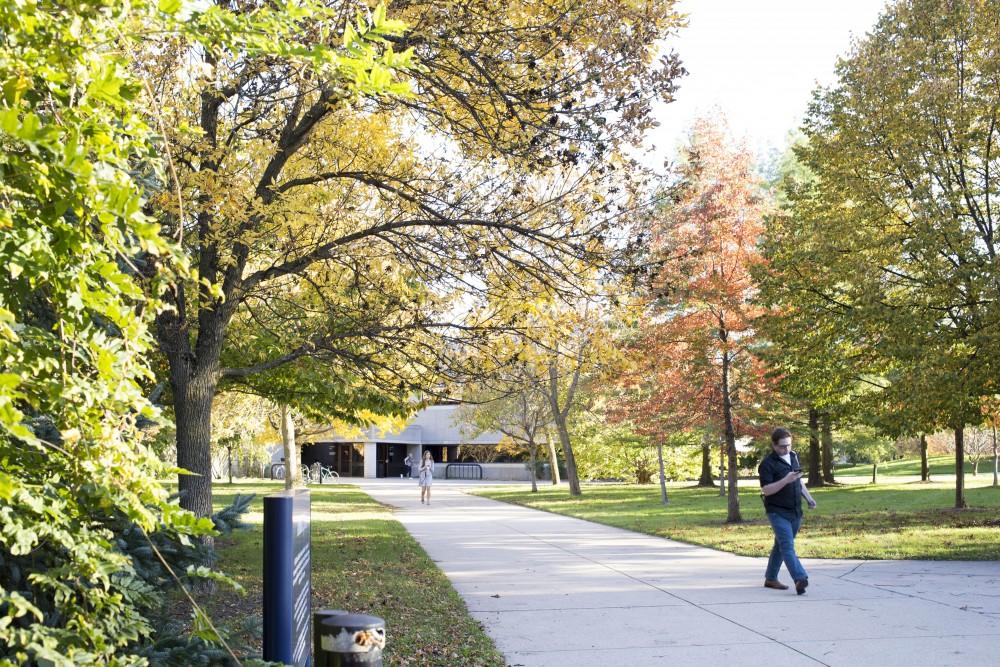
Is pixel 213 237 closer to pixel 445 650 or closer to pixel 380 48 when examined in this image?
pixel 380 48

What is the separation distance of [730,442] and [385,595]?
38.8 ft

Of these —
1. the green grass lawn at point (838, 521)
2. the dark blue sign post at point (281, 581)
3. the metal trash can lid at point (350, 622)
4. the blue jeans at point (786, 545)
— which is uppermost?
the dark blue sign post at point (281, 581)

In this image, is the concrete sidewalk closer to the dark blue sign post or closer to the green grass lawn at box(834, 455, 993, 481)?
the dark blue sign post

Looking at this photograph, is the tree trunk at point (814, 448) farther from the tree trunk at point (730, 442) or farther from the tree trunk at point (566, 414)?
the tree trunk at point (730, 442)

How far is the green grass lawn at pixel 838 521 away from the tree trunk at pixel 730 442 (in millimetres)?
323

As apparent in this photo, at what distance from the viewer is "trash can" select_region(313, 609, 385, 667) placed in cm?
480

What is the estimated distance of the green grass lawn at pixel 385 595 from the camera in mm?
7102

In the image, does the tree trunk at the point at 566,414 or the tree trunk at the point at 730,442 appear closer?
the tree trunk at the point at 730,442

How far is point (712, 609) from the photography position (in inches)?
349

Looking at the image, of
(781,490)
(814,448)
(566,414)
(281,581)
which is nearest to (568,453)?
(566,414)

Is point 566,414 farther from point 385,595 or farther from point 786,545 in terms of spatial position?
point 786,545

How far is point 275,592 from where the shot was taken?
4.40 metres

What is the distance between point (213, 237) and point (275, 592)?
5122mm

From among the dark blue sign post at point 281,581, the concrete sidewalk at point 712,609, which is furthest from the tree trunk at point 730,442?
the dark blue sign post at point 281,581
